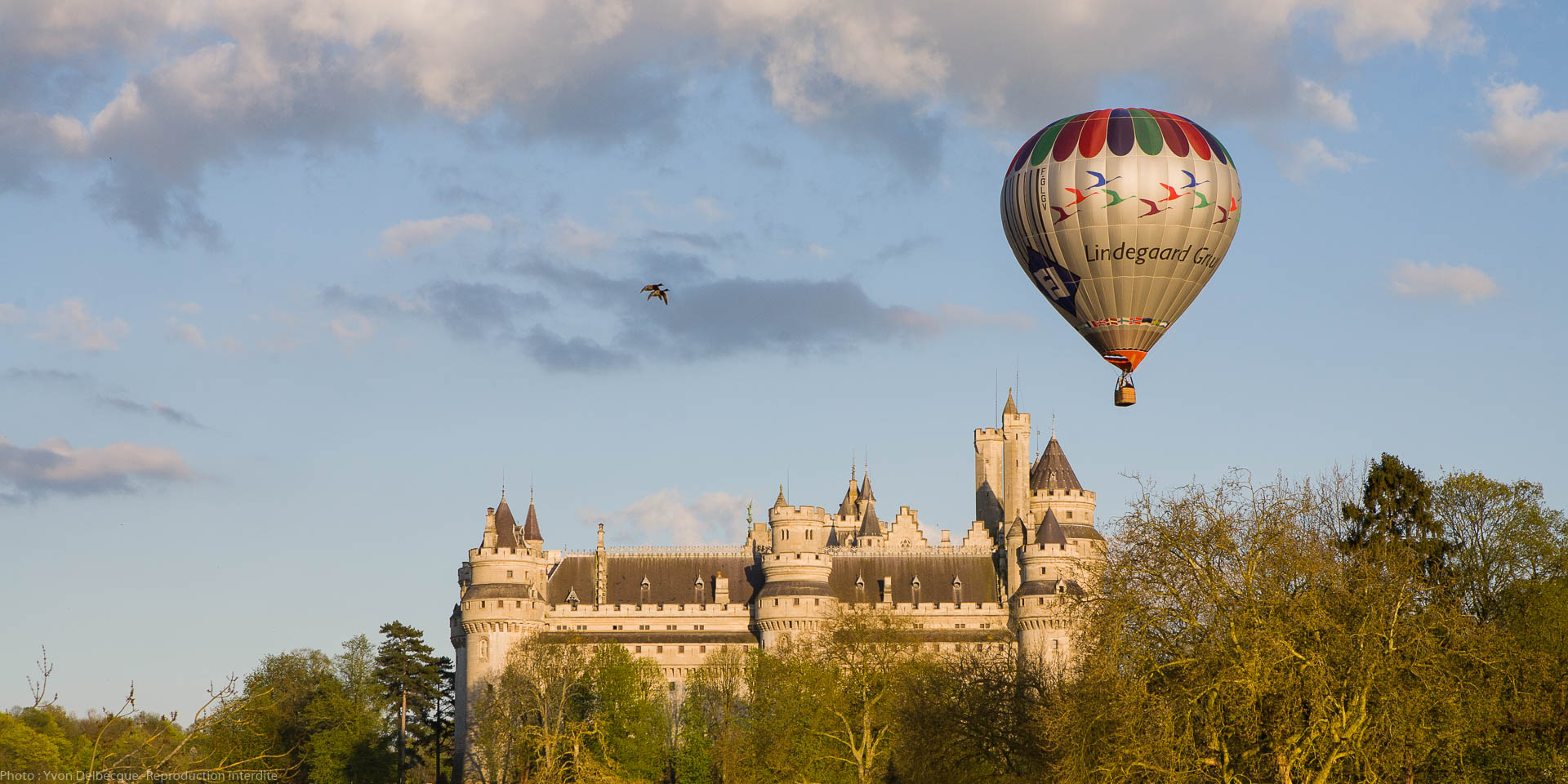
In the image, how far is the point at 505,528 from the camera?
89.1m

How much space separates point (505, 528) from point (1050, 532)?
25.8m

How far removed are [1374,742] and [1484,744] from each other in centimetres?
810

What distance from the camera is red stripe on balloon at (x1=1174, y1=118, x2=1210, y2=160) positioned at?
48.9 metres

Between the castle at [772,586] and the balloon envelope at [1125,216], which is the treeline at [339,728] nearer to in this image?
the castle at [772,586]

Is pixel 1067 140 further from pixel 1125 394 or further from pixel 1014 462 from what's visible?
pixel 1014 462

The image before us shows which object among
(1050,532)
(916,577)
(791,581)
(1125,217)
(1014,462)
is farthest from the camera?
(1014,462)

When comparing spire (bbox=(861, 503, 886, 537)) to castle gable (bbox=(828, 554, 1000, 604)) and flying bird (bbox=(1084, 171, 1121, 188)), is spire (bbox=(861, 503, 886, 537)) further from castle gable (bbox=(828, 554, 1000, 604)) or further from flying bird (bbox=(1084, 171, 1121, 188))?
flying bird (bbox=(1084, 171, 1121, 188))

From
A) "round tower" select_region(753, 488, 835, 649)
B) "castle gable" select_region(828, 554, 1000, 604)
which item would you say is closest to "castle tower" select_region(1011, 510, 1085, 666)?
"castle gable" select_region(828, 554, 1000, 604)

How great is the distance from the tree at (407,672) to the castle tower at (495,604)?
3312 mm

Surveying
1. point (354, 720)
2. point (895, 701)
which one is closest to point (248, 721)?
point (895, 701)

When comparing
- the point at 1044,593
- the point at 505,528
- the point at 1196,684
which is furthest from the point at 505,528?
the point at 1196,684

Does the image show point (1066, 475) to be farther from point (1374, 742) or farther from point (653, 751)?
point (1374, 742)

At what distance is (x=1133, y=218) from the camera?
158ft

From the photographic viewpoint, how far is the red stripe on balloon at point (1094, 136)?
48.5m
